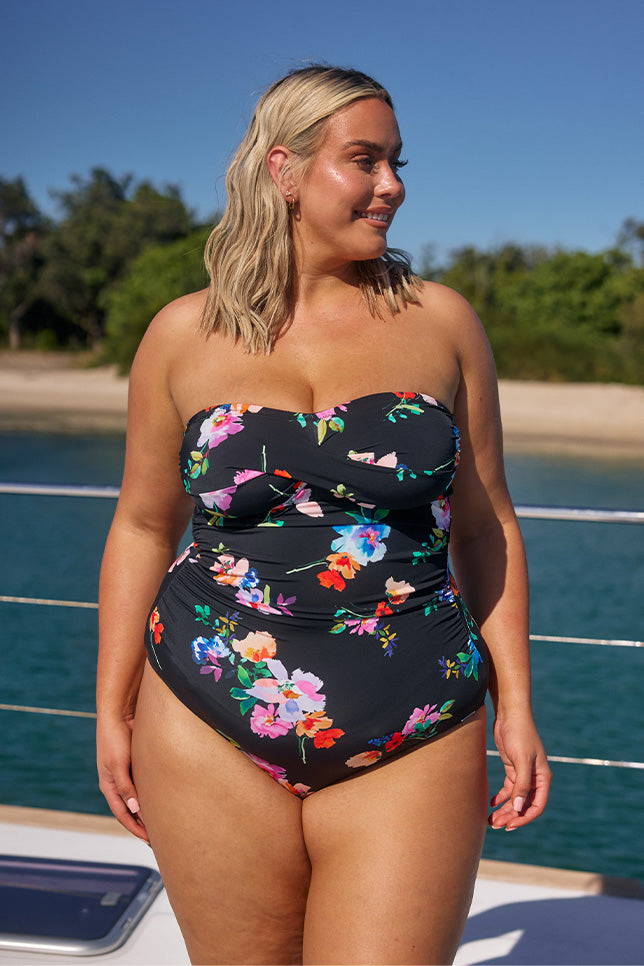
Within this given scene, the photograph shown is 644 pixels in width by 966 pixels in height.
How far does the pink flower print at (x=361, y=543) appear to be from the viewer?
3.78 ft

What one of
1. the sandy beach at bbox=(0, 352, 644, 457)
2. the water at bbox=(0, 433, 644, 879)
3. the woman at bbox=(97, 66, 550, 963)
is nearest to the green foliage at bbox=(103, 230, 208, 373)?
the sandy beach at bbox=(0, 352, 644, 457)

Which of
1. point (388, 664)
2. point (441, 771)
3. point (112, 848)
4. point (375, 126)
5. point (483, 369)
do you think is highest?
point (375, 126)

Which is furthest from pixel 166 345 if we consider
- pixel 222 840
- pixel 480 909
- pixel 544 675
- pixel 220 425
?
pixel 544 675

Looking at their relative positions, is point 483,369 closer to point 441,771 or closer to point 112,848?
point 441,771

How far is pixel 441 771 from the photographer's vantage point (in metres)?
1.16

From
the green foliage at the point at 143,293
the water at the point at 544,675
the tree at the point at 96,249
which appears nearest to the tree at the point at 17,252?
the tree at the point at 96,249

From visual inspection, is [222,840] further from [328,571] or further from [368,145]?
[368,145]

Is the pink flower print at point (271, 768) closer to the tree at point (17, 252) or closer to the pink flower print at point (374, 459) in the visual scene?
the pink flower print at point (374, 459)

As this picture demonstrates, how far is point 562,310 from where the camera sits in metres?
31.2

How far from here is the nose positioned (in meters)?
1.24

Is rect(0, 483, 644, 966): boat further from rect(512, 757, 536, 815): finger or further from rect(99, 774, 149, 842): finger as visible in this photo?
rect(512, 757, 536, 815): finger

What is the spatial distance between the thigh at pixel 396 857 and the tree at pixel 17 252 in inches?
1630

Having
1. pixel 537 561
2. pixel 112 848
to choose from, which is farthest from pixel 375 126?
pixel 537 561

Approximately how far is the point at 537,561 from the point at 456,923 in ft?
41.0
